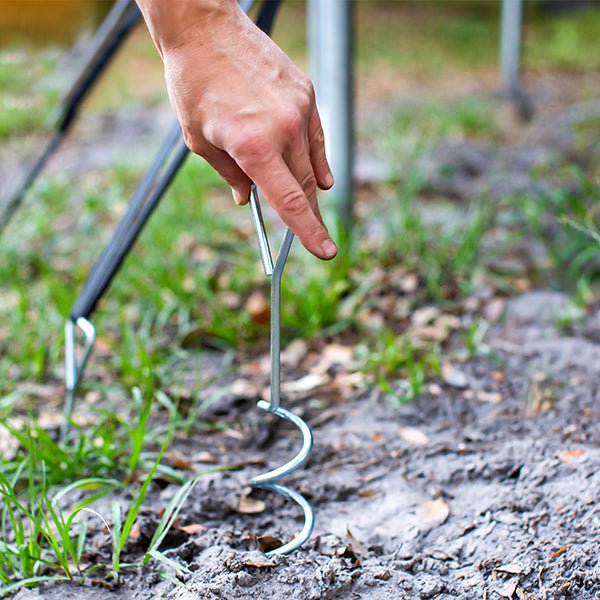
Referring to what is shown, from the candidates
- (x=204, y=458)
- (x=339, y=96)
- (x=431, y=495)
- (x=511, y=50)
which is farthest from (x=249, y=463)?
(x=511, y=50)

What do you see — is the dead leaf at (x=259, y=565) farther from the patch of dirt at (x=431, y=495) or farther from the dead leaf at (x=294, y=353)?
the dead leaf at (x=294, y=353)

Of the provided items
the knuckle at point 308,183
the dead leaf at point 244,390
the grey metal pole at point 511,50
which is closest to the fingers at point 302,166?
the knuckle at point 308,183

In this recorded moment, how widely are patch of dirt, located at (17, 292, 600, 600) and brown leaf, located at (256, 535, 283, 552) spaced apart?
3 cm

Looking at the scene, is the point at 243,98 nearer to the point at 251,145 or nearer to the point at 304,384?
the point at 251,145

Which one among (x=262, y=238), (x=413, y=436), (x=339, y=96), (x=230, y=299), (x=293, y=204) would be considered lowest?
(x=230, y=299)

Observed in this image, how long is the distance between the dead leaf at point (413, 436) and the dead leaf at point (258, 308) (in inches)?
29.8

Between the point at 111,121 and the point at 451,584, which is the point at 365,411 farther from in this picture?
the point at 111,121

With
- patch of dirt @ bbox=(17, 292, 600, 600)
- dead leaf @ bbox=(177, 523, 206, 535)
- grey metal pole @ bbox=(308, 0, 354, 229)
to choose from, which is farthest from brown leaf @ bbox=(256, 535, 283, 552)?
grey metal pole @ bbox=(308, 0, 354, 229)

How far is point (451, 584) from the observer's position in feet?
4.45

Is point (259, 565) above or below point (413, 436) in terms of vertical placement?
above

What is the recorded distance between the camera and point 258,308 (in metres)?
2.59

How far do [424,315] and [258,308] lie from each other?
546 mm

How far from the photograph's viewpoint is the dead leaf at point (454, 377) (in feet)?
7.02

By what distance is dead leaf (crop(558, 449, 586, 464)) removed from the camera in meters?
1.63
